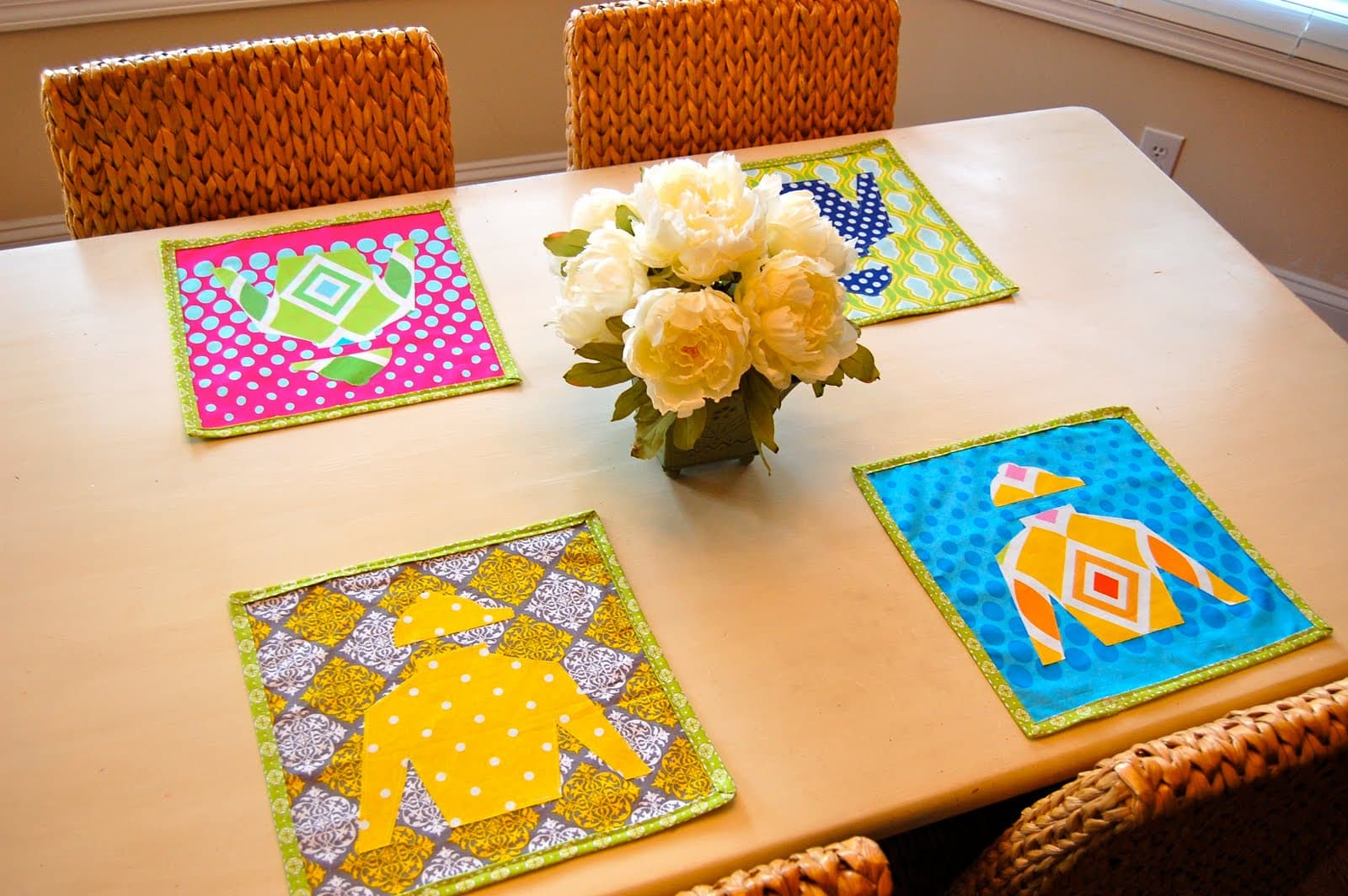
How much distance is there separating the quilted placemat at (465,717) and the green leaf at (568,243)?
26cm

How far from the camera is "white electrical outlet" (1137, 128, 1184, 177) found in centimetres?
239

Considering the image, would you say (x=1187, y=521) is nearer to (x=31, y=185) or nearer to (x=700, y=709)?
(x=700, y=709)

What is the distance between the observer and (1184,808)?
84 centimetres

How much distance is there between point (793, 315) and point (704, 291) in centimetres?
8

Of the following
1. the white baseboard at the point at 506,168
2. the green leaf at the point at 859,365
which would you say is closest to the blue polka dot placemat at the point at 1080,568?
the green leaf at the point at 859,365

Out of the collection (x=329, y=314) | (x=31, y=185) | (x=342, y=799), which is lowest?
(x=31, y=185)

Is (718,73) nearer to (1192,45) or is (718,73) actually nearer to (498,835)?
(498,835)

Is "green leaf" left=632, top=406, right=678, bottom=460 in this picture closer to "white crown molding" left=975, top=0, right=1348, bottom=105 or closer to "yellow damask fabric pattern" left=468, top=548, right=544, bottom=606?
"yellow damask fabric pattern" left=468, top=548, right=544, bottom=606

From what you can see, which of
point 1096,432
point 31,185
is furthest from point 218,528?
point 31,185

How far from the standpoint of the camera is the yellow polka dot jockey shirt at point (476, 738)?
0.92m

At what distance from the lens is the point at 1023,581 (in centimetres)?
111

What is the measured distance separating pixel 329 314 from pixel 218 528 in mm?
298

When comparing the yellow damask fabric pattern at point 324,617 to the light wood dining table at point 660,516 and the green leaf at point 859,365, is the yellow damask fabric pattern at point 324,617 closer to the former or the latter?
the light wood dining table at point 660,516

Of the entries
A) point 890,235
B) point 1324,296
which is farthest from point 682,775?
point 1324,296
